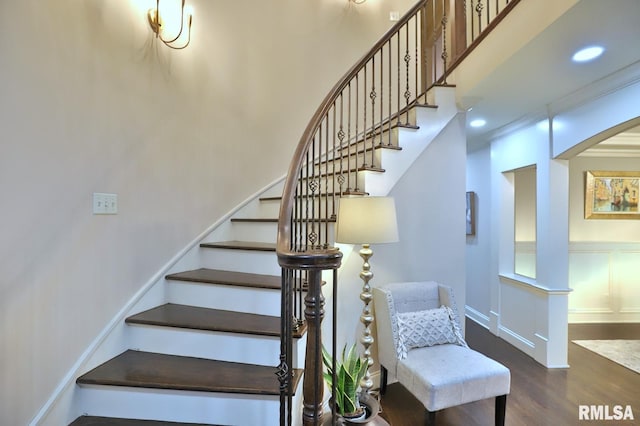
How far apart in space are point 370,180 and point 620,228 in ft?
14.8

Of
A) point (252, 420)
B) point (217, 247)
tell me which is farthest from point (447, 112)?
point (252, 420)

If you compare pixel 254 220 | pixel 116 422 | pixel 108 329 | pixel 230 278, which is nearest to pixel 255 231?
pixel 254 220

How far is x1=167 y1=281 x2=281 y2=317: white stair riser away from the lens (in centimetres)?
213

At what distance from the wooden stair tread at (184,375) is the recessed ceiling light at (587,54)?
254 centimetres

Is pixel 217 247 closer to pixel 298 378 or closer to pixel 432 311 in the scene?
pixel 298 378

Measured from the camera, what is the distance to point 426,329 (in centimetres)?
256

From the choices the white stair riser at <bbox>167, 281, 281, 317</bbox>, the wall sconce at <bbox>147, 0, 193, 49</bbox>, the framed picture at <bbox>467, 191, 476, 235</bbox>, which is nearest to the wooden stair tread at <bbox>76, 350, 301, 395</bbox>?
the white stair riser at <bbox>167, 281, 281, 317</bbox>

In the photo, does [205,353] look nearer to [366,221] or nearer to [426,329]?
[366,221]

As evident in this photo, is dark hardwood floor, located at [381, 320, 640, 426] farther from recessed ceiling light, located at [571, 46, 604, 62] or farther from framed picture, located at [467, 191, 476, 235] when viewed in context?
recessed ceiling light, located at [571, 46, 604, 62]

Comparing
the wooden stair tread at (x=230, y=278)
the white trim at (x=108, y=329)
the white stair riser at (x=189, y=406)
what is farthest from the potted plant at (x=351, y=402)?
the white trim at (x=108, y=329)

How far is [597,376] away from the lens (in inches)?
119

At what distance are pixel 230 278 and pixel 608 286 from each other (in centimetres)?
541

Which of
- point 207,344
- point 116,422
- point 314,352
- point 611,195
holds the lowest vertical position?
point 116,422

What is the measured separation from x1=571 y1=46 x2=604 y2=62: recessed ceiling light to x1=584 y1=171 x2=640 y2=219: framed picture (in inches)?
129
